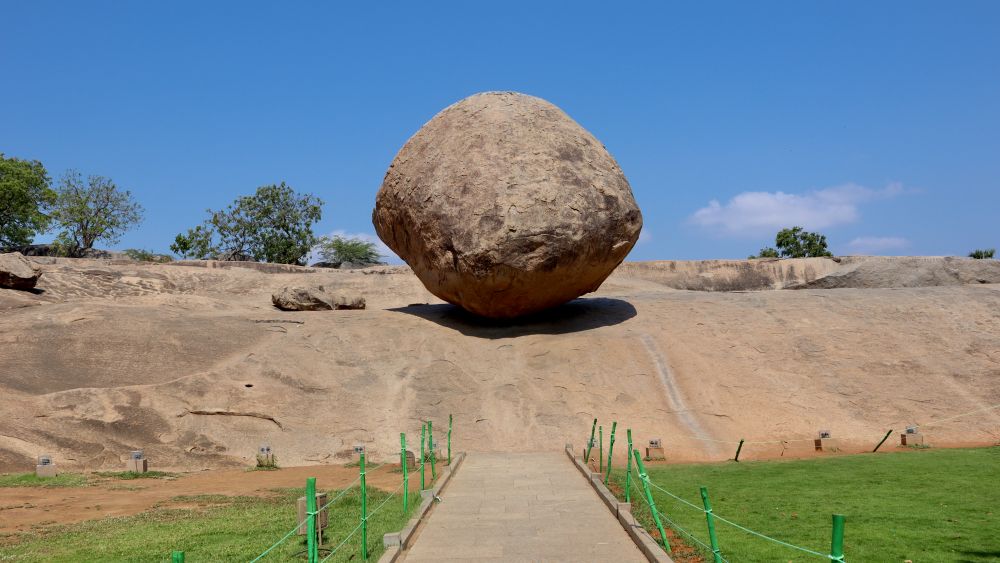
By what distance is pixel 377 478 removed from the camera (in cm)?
1219

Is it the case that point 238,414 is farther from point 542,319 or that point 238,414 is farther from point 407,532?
point 407,532

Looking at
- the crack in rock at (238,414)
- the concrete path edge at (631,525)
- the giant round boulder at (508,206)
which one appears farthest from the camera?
the giant round boulder at (508,206)

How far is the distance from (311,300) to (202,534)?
1566 cm

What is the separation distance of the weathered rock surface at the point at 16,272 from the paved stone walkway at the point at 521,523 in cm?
1575

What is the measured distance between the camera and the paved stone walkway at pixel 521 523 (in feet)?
21.6

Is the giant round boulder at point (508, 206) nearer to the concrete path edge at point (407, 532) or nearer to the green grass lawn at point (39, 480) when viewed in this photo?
the concrete path edge at point (407, 532)

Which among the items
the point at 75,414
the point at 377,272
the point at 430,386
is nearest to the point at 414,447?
the point at 430,386

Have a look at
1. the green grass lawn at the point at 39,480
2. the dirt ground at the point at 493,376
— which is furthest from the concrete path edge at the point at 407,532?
the green grass lawn at the point at 39,480

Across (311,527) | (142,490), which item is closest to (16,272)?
(142,490)

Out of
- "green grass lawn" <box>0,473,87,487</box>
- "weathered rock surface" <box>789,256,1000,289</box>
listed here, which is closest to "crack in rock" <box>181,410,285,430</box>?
"green grass lawn" <box>0,473,87,487</box>

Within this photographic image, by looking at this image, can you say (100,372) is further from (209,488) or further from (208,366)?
(209,488)

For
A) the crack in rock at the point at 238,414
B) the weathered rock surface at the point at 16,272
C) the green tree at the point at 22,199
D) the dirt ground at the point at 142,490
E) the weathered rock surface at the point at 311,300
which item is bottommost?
the dirt ground at the point at 142,490

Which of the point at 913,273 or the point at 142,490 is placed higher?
the point at 913,273

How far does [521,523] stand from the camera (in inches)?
306
